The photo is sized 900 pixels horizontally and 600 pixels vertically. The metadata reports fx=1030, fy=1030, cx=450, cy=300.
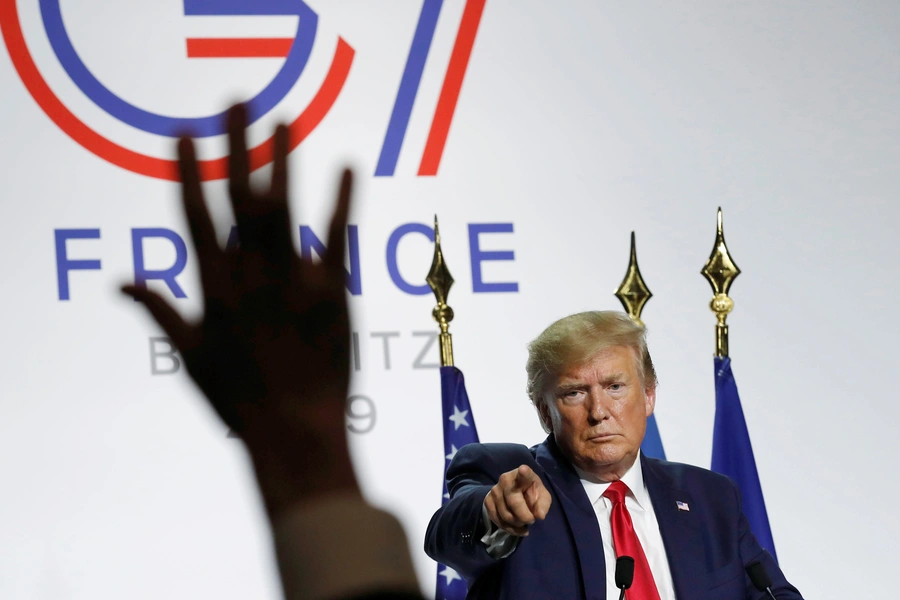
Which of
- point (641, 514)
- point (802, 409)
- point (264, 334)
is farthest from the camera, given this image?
point (802, 409)

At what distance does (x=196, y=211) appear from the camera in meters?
3.23

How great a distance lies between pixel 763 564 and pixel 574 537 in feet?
1.36

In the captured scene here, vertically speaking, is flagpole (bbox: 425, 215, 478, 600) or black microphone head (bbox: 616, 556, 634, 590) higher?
flagpole (bbox: 425, 215, 478, 600)

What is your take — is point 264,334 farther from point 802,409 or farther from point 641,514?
point 802,409

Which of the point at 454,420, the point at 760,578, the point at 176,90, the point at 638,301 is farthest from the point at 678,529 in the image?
the point at 176,90

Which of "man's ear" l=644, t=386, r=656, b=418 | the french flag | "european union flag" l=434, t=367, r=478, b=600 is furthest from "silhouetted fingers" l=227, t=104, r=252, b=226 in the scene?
"man's ear" l=644, t=386, r=656, b=418

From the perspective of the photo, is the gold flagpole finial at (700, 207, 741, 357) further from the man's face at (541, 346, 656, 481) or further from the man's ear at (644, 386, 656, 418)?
the man's face at (541, 346, 656, 481)

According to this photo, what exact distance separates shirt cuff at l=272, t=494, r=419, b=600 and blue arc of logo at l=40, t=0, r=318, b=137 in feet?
4.11

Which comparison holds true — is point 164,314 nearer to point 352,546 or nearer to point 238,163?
point 238,163

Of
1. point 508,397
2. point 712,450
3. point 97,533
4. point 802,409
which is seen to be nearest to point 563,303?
point 508,397

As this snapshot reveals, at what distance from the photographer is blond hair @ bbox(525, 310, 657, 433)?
204cm

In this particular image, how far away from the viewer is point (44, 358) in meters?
3.09

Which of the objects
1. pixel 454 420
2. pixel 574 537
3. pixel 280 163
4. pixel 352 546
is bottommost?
pixel 352 546

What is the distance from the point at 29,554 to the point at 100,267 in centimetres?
87
